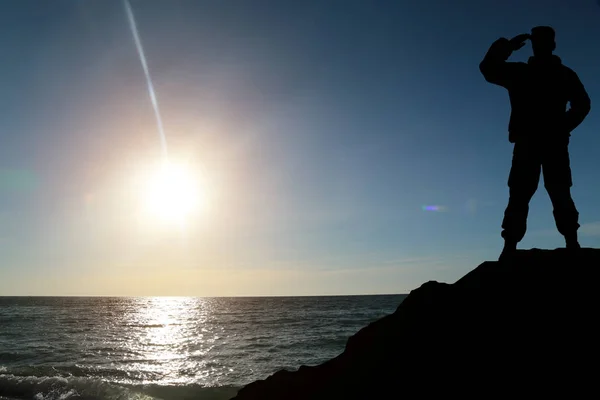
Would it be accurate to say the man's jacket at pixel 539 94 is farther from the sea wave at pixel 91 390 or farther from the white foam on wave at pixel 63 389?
the white foam on wave at pixel 63 389

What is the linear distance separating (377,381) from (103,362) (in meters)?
25.0

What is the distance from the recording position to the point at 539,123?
5289 millimetres

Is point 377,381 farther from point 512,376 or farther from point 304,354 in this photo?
point 304,354

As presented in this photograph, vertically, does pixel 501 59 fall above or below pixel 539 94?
above

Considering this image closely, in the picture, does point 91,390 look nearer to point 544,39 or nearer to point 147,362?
point 147,362

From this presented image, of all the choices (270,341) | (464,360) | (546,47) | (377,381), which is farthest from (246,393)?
(270,341)

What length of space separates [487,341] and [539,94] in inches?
129

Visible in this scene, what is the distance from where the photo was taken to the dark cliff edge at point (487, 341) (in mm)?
3736

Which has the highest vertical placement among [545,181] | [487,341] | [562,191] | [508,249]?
[545,181]

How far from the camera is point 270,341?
31906 mm

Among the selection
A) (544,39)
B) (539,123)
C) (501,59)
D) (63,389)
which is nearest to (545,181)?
(539,123)

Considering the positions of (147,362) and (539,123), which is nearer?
(539,123)

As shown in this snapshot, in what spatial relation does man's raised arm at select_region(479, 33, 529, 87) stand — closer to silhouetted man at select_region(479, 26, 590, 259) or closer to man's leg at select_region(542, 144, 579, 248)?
silhouetted man at select_region(479, 26, 590, 259)

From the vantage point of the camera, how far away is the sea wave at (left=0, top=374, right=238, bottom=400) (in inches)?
610
